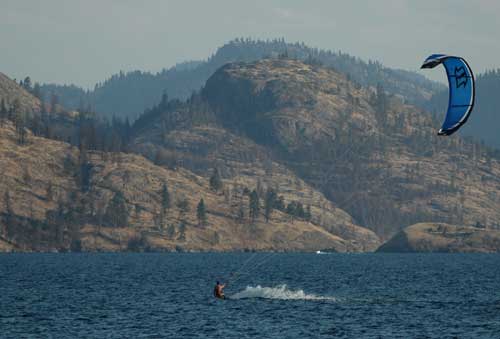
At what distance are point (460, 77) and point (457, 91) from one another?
1.20 meters

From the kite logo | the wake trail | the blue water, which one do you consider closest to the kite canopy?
the kite logo

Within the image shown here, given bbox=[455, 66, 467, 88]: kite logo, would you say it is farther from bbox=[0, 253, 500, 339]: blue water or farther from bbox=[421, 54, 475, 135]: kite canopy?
bbox=[0, 253, 500, 339]: blue water

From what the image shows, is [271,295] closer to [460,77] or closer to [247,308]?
[247,308]

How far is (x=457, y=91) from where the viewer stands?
76250mm

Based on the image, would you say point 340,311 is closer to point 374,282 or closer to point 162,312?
point 162,312

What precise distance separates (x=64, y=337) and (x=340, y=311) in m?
33.7

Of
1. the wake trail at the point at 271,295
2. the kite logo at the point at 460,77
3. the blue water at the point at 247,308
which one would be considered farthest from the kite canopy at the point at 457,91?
the wake trail at the point at 271,295

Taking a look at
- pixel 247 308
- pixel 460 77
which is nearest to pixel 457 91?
pixel 460 77

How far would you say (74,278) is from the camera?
525 feet

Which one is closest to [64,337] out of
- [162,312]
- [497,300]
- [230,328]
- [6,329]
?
[6,329]

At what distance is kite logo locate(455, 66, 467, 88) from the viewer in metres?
75.6

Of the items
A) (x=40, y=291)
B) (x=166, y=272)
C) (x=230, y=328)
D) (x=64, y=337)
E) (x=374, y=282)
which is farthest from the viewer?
(x=166, y=272)

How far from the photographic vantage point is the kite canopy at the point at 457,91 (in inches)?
2918

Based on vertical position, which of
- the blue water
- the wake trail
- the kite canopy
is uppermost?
the kite canopy
